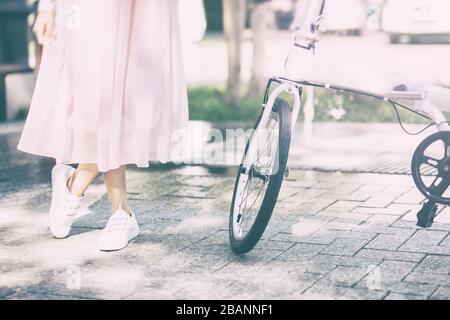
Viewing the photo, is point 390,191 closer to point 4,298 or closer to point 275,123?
point 275,123

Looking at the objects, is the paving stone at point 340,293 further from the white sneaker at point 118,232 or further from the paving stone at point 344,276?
the white sneaker at point 118,232

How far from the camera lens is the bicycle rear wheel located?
3965 mm

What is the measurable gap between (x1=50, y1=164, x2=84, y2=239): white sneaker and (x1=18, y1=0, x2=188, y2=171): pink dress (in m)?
0.19

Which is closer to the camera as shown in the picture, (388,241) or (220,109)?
(388,241)

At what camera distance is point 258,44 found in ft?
37.1

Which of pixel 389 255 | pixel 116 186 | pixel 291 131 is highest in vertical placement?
pixel 291 131

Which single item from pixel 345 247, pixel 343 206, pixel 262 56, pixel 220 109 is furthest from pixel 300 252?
pixel 262 56

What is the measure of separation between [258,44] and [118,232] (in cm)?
717

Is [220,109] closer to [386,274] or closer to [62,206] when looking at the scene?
[62,206]

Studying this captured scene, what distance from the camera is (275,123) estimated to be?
424 cm

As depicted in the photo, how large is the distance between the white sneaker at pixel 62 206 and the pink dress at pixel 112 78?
0.64 feet

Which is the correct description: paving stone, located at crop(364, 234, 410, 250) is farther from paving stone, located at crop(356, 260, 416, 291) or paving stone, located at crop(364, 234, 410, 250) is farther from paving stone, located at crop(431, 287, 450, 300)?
paving stone, located at crop(431, 287, 450, 300)

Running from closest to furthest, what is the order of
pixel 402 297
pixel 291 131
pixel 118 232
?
pixel 402 297 → pixel 291 131 → pixel 118 232

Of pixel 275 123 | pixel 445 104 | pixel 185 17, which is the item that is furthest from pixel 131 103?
pixel 185 17
